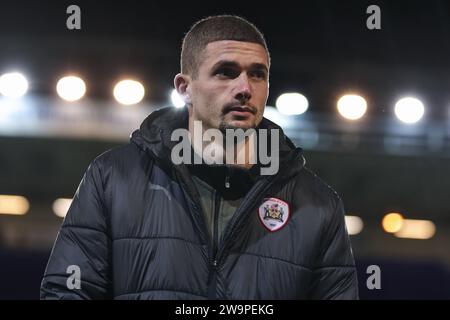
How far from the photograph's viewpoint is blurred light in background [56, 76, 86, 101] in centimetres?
941

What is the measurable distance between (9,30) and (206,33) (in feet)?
22.5

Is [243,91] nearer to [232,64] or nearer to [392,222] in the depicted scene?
[232,64]

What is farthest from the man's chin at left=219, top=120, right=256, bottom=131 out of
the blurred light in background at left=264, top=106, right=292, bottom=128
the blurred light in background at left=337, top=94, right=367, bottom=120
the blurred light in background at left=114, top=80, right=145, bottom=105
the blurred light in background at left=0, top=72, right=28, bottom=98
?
the blurred light in background at left=0, top=72, right=28, bottom=98

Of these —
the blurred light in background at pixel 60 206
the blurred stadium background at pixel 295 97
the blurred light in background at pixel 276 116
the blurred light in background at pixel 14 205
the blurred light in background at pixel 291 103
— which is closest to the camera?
the blurred stadium background at pixel 295 97

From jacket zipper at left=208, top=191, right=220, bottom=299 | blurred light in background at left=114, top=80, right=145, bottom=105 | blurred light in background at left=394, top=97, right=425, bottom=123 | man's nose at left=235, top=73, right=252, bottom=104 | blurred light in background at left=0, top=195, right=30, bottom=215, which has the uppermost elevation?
blurred light in background at left=0, top=195, right=30, bottom=215

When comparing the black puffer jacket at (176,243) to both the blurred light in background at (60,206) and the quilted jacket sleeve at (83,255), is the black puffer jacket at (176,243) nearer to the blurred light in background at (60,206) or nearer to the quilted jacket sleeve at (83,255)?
the quilted jacket sleeve at (83,255)

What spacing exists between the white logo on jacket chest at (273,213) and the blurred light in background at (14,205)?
565 inches

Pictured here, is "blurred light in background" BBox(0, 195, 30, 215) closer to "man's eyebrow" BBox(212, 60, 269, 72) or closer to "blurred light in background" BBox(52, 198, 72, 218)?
"blurred light in background" BBox(52, 198, 72, 218)

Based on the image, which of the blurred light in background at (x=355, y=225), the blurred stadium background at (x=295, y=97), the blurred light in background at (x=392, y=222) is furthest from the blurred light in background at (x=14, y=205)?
the blurred light in background at (x=392, y=222)

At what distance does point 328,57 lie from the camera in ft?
29.2

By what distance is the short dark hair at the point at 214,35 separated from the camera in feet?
8.47

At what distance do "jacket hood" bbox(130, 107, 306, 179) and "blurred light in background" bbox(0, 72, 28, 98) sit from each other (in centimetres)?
730
